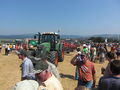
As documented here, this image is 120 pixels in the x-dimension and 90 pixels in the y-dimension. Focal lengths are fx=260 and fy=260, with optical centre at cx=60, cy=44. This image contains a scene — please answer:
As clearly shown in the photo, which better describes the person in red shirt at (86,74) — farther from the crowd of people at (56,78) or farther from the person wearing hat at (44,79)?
the person wearing hat at (44,79)

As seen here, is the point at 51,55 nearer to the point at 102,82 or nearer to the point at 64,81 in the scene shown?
the point at 64,81

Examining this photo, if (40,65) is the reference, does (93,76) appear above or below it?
below

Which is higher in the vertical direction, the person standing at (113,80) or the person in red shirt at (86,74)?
the person standing at (113,80)

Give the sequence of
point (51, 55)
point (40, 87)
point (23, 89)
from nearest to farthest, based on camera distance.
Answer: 1. point (23, 89)
2. point (40, 87)
3. point (51, 55)

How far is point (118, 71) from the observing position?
3.70m

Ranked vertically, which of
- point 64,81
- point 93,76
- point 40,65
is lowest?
point 64,81

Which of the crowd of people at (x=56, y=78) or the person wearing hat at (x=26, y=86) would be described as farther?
the crowd of people at (x=56, y=78)

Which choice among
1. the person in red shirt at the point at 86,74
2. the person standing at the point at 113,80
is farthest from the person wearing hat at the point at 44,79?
the person in red shirt at the point at 86,74

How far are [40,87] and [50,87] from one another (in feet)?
0.42

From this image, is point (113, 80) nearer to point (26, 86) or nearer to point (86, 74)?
point (26, 86)

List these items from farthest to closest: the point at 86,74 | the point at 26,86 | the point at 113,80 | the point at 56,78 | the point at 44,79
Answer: the point at 86,74 < the point at 113,80 < the point at 56,78 < the point at 44,79 < the point at 26,86

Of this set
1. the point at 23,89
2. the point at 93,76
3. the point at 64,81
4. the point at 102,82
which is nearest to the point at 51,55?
the point at 64,81

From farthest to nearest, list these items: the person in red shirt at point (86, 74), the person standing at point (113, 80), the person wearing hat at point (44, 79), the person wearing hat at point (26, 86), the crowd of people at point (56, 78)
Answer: the person in red shirt at point (86, 74) < the person standing at point (113, 80) < the person wearing hat at point (44, 79) < the crowd of people at point (56, 78) < the person wearing hat at point (26, 86)

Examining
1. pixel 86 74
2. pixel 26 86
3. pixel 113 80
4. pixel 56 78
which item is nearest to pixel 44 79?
pixel 56 78
